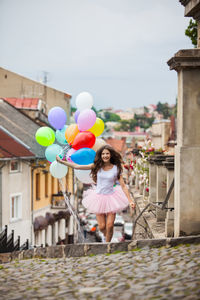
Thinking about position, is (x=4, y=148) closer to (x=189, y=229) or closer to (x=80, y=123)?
(x=80, y=123)

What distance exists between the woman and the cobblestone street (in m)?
1.22

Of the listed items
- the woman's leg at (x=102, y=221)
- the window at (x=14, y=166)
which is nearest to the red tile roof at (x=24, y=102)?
the window at (x=14, y=166)

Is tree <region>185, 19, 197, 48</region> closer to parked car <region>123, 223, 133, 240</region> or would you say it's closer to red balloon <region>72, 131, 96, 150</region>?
red balloon <region>72, 131, 96, 150</region>

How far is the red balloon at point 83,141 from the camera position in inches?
366

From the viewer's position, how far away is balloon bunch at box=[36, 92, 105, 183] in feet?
30.0

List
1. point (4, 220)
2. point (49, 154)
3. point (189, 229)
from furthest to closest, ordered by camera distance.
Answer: point (4, 220), point (49, 154), point (189, 229)

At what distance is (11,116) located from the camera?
36.8 meters

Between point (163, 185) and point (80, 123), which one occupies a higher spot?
point (80, 123)

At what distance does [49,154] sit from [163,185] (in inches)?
90.6

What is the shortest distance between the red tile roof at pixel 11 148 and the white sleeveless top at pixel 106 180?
58.1 ft

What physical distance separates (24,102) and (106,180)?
3377 cm

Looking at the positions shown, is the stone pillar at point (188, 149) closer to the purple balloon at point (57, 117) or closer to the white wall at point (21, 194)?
the purple balloon at point (57, 117)

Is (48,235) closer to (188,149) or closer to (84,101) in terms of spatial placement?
(84,101)

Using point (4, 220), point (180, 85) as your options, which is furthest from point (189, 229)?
point (4, 220)
